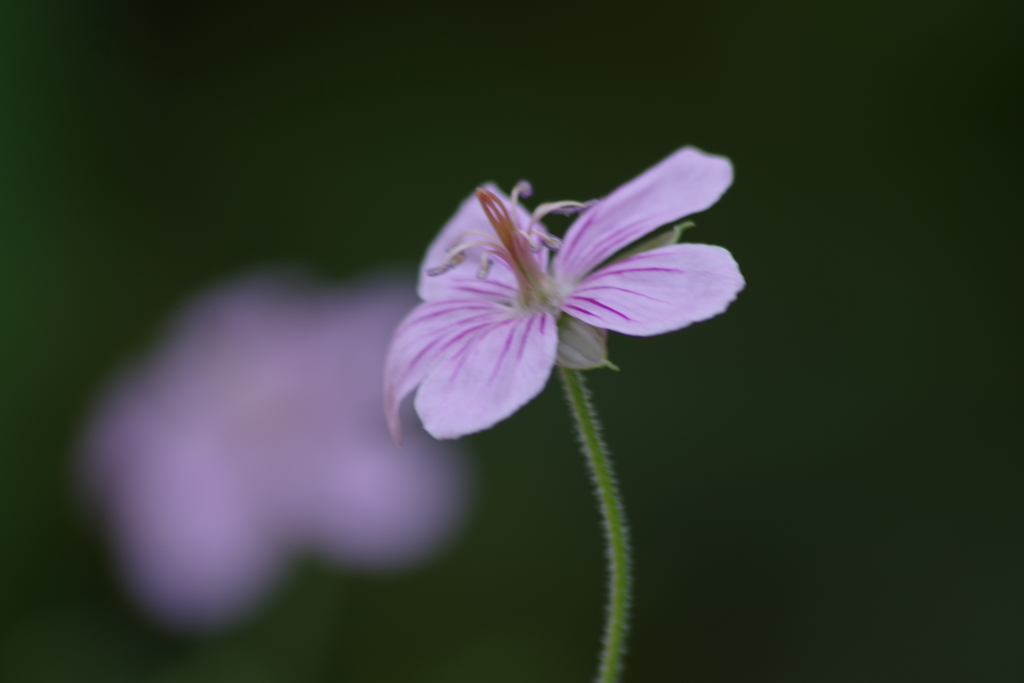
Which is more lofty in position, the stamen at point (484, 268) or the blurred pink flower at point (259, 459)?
the stamen at point (484, 268)

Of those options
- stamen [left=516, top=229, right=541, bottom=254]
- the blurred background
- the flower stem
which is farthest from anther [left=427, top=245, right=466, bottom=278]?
the blurred background

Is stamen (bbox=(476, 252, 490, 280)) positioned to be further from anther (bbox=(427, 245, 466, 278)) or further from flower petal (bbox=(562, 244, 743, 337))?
flower petal (bbox=(562, 244, 743, 337))

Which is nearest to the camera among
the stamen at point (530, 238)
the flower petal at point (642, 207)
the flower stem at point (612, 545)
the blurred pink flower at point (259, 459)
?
the flower stem at point (612, 545)

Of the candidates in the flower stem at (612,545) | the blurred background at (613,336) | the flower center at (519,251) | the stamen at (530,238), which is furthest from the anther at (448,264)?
the blurred background at (613,336)

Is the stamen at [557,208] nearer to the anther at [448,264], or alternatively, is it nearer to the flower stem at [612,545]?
the anther at [448,264]

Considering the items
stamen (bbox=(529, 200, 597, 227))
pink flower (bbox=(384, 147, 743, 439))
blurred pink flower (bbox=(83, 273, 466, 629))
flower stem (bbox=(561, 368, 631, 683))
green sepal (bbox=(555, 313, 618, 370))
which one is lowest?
blurred pink flower (bbox=(83, 273, 466, 629))

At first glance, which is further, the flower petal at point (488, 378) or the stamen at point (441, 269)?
the stamen at point (441, 269)

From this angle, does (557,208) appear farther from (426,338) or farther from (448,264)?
(426,338)

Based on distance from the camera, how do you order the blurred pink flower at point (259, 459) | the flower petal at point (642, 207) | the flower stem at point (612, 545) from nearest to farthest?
the flower stem at point (612, 545) < the flower petal at point (642, 207) < the blurred pink flower at point (259, 459)
